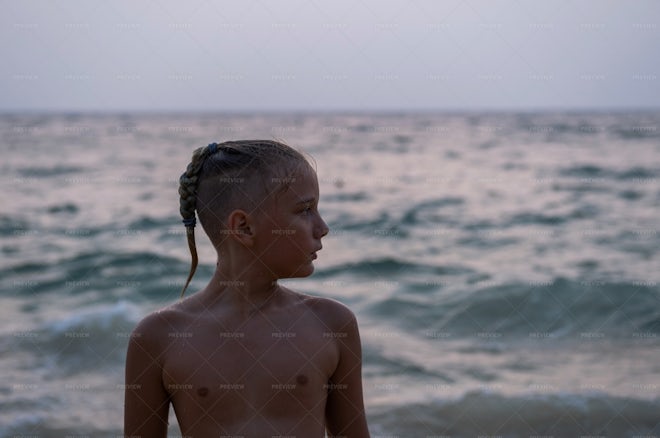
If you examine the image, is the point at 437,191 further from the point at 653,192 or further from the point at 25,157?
the point at 25,157

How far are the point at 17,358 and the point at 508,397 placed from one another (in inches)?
164

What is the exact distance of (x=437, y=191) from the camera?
51.1 ft

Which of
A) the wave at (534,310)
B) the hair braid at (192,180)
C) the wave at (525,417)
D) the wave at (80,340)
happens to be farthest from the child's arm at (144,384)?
the wave at (534,310)

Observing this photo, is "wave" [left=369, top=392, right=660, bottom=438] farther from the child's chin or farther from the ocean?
the child's chin

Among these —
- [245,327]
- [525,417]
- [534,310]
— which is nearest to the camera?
[245,327]

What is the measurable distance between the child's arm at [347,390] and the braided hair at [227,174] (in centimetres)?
54

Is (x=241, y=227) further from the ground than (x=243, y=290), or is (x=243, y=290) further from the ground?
(x=241, y=227)

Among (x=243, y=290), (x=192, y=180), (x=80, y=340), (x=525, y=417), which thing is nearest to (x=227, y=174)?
(x=192, y=180)

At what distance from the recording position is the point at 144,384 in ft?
7.47

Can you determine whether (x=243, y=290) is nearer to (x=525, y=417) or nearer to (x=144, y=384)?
(x=144, y=384)

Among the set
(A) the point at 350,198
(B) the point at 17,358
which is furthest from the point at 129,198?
(B) the point at 17,358

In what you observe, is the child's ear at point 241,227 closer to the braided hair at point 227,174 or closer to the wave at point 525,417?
the braided hair at point 227,174

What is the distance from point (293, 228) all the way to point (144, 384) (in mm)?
680

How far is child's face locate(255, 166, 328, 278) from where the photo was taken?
7.29 feet
